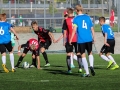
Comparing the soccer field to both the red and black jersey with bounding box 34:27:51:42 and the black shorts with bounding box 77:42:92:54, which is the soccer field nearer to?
the black shorts with bounding box 77:42:92:54

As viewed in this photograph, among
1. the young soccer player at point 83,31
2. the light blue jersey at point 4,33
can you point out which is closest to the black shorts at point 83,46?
the young soccer player at point 83,31

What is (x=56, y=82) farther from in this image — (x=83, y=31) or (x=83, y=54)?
(x=83, y=31)

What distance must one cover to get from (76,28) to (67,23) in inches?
76.6

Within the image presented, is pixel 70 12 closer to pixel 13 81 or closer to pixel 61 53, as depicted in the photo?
pixel 13 81

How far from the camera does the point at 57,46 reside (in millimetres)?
30250

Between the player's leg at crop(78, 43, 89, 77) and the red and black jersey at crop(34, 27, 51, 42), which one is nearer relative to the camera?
the player's leg at crop(78, 43, 89, 77)

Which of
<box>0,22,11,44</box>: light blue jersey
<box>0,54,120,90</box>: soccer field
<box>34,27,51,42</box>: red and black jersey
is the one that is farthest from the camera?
<box>34,27,51,42</box>: red and black jersey

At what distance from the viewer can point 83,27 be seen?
13.8 m

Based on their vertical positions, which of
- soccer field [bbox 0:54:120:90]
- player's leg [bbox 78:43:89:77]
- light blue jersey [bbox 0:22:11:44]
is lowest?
soccer field [bbox 0:54:120:90]

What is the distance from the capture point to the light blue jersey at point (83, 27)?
1370cm

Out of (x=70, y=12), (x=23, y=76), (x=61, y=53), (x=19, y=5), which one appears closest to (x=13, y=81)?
(x=23, y=76)

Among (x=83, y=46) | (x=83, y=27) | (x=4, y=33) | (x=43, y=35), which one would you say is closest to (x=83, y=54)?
(x=83, y=46)

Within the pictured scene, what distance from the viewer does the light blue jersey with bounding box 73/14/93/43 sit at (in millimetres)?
13702

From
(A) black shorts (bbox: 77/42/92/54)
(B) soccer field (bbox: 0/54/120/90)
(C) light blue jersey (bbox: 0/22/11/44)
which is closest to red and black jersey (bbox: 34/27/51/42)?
(C) light blue jersey (bbox: 0/22/11/44)
